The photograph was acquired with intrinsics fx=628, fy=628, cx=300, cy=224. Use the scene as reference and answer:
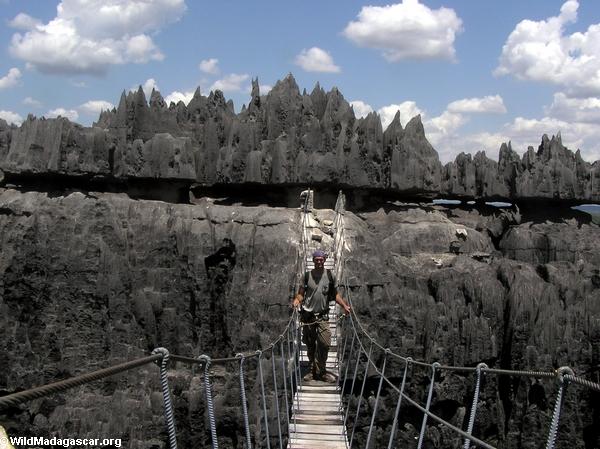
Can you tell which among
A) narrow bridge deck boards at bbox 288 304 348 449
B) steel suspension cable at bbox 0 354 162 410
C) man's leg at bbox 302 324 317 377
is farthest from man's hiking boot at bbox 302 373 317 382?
steel suspension cable at bbox 0 354 162 410

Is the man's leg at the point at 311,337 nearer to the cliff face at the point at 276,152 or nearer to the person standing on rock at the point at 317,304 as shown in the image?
the person standing on rock at the point at 317,304

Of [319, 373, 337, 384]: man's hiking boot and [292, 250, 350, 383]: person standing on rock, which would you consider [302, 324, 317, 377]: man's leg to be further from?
[319, 373, 337, 384]: man's hiking boot

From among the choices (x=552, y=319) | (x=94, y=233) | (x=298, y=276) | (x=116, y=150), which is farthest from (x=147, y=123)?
(x=552, y=319)

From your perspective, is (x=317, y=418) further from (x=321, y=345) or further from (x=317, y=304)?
(x=317, y=304)

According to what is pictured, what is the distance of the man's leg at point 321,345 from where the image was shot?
6938mm

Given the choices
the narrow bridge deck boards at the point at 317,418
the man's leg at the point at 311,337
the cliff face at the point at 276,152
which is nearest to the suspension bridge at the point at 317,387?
the narrow bridge deck boards at the point at 317,418

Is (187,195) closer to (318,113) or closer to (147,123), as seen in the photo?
(147,123)

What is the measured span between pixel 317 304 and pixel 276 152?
41.9ft

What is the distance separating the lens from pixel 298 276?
11.8m

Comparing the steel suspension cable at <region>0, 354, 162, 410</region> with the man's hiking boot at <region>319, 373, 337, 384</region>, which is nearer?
the steel suspension cable at <region>0, 354, 162, 410</region>

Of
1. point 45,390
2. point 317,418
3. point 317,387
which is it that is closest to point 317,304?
point 317,387

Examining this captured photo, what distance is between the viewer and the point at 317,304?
6938 mm

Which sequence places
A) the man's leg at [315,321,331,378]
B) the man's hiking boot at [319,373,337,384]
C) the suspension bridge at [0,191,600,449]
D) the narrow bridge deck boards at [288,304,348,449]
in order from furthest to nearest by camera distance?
1. the man's hiking boot at [319,373,337,384]
2. the man's leg at [315,321,331,378]
3. the narrow bridge deck boards at [288,304,348,449]
4. the suspension bridge at [0,191,600,449]

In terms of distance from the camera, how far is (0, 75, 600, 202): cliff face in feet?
62.1
